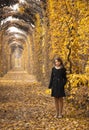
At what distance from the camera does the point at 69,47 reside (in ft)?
57.3

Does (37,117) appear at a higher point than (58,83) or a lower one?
lower

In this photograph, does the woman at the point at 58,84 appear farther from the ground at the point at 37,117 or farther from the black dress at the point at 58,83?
the ground at the point at 37,117

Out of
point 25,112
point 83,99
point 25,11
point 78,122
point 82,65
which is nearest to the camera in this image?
point 78,122

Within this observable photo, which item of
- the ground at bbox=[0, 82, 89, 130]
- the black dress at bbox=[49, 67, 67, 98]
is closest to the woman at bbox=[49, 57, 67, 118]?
the black dress at bbox=[49, 67, 67, 98]

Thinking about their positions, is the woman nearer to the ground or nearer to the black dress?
the black dress

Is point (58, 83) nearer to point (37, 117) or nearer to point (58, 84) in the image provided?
point (58, 84)

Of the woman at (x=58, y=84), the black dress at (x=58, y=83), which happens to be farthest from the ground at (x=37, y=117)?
the black dress at (x=58, y=83)

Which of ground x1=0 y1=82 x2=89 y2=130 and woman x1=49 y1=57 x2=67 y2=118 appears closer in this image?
ground x1=0 y1=82 x2=89 y2=130

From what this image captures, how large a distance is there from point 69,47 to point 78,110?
326 cm

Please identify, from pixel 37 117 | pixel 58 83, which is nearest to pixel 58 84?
pixel 58 83

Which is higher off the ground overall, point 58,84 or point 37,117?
point 58,84

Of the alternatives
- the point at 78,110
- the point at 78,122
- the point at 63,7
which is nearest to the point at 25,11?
the point at 63,7

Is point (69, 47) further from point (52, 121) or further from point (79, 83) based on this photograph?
point (52, 121)

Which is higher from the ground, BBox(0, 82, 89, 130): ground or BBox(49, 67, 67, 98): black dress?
BBox(49, 67, 67, 98): black dress
